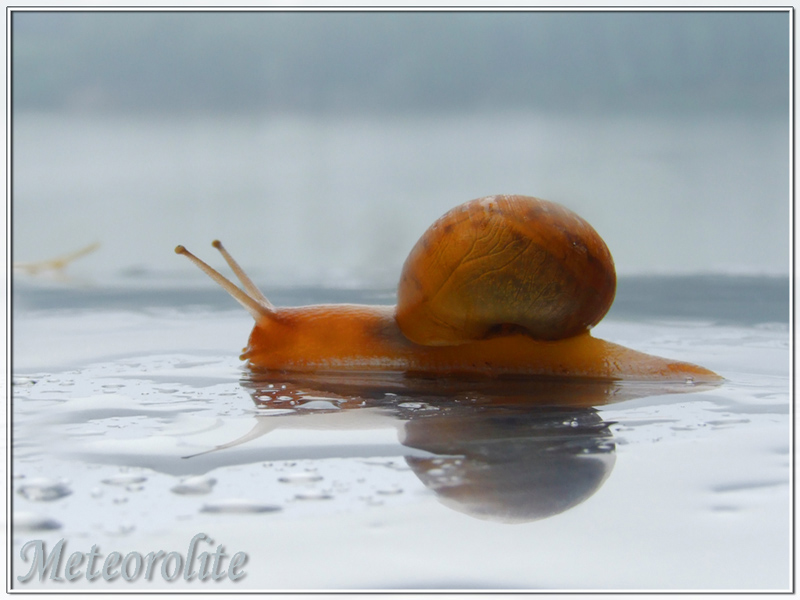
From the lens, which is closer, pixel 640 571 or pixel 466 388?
pixel 640 571

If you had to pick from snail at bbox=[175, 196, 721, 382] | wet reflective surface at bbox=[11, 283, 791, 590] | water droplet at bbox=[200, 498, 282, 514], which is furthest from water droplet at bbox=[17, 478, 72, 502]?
snail at bbox=[175, 196, 721, 382]

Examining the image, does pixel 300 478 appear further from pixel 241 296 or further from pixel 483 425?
pixel 241 296

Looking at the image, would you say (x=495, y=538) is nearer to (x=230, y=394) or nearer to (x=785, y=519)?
(x=785, y=519)

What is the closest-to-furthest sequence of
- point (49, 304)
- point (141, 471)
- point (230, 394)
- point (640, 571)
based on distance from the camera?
point (640, 571), point (141, 471), point (230, 394), point (49, 304)

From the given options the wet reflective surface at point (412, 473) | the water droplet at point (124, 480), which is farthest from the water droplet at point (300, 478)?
the water droplet at point (124, 480)

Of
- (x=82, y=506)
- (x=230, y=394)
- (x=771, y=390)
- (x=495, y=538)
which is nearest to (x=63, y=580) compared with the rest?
(x=82, y=506)

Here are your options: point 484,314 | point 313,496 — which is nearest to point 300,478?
point 313,496

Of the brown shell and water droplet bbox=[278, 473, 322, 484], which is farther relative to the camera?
the brown shell

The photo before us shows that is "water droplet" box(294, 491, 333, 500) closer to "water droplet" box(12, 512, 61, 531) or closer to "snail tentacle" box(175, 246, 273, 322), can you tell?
"water droplet" box(12, 512, 61, 531)
